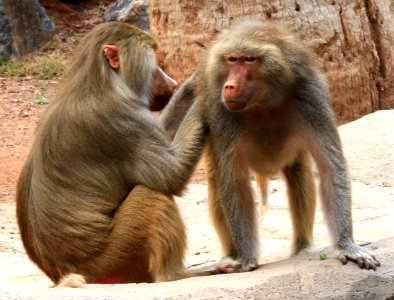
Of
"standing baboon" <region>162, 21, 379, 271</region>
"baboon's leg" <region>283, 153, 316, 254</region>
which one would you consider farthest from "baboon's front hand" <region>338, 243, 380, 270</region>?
"baboon's leg" <region>283, 153, 316, 254</region>

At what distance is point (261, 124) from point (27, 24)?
9.56 metres

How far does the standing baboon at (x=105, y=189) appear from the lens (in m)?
5.45

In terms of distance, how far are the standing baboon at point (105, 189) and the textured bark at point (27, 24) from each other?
358 inches

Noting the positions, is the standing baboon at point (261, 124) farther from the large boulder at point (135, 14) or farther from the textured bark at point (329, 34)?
the large boulder at point (135, 14)

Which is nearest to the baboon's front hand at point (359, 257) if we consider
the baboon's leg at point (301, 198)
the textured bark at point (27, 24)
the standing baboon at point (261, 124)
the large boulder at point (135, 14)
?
the standing baboon at point (261, 124)

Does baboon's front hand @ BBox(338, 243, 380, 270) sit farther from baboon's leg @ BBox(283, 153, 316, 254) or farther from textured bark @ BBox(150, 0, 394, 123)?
textured bark @ BBox(150, 0, 394, 123)

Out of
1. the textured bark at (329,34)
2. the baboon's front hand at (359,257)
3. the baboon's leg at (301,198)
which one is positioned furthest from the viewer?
the textured bark at (329,34)

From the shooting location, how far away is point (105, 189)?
18.2 feet

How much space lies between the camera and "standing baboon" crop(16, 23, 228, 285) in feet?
17.9

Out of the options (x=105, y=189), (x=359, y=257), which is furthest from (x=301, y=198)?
(x=105, y=189)

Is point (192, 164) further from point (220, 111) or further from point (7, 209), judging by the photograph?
point (7, 209)

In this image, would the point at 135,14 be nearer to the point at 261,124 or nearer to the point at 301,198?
the point at 301,198

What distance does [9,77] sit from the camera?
13.5m

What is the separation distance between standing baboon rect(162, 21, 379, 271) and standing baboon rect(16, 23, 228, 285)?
12.6 inches
